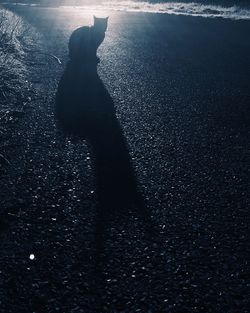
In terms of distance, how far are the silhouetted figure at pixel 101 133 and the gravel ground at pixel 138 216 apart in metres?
0.10

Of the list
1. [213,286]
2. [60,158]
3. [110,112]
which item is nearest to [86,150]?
[60,158]

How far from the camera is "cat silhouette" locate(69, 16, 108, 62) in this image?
8.55 meters

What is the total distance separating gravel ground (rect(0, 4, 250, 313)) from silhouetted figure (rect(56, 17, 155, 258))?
0.10 metres

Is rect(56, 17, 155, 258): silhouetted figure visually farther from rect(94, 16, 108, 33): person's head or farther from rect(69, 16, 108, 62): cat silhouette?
rect(94, 16, 108, 33): person's head

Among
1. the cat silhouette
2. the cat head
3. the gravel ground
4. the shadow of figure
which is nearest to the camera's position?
the gravel ground

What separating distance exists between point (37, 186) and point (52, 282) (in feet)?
4.54

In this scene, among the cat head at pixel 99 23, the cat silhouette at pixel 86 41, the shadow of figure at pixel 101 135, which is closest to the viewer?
the shadow of figure at pixel 101 135

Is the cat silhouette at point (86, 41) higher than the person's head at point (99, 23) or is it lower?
lower

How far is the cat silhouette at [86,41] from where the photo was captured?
8.55 metres

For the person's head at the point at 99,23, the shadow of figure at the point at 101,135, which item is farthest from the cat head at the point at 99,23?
the shadow of figure at the point at 101,135

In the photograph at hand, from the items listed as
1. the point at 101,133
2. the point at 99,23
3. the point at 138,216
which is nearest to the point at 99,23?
the point at 99,23

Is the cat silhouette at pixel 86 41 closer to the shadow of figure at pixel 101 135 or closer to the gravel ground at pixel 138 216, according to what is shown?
the shadow of figure at pixel 101 135

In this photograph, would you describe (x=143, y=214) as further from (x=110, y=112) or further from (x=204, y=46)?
(x=204, y=46)

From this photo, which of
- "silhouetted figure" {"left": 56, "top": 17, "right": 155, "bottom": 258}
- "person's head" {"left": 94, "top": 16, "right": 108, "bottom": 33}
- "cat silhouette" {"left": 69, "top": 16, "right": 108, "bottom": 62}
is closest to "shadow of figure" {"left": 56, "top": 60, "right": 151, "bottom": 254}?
"silhouetted figure" {"left": 56, "top": 17, "right": 155, "bottom": 258}
